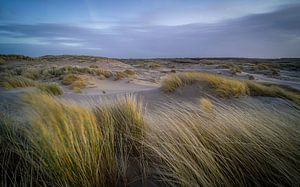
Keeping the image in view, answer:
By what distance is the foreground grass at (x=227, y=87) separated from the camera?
550 cm

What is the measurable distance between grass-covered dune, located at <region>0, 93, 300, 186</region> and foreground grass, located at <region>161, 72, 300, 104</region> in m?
3.64

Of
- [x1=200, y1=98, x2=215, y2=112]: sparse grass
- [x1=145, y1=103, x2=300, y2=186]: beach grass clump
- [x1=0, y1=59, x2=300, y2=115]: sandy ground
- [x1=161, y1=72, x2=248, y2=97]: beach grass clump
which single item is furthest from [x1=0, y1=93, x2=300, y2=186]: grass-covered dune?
[x1=161, y1=72, x2=248, y2=97]: beach grass clump

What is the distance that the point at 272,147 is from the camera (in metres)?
1.54

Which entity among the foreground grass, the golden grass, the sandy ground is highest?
the golden grass

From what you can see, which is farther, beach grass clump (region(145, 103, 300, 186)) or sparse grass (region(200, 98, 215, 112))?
sparse grass (region(200, 98, 215, 112))

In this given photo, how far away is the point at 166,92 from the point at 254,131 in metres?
4.90

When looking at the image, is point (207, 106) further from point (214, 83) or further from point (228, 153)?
point (214, 83)

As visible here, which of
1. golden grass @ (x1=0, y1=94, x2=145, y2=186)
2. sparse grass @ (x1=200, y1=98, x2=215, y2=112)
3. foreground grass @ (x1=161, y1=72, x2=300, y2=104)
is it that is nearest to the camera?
golden grass @ (x1=0, y1=94, x2=145, y2=186)

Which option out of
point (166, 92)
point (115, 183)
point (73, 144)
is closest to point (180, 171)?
point (115, 183)

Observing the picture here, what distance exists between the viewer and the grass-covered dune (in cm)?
127

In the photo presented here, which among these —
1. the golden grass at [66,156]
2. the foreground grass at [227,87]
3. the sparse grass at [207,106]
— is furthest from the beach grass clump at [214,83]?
the golden grass at [66,156]

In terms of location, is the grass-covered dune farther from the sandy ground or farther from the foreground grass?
the foreground grass

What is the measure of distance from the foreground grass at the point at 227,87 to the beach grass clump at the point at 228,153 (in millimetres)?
3624

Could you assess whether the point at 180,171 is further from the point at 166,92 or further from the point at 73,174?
the point at 166,92
